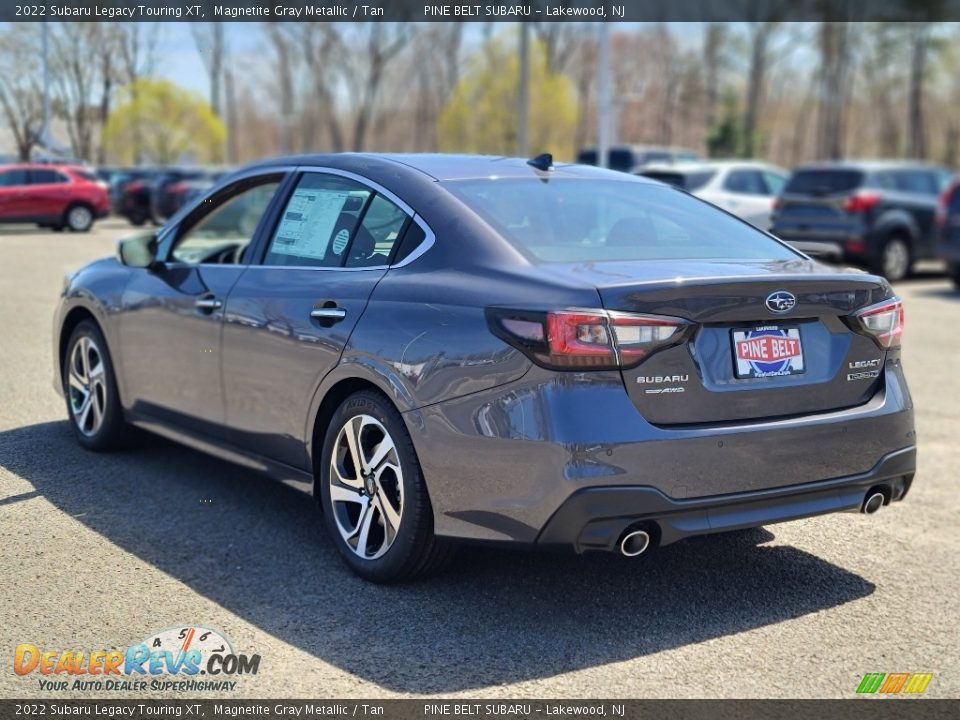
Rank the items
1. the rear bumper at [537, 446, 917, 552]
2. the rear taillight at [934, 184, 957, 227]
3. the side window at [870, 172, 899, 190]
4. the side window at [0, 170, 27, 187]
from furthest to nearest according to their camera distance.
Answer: the side window at [0, 170, 27, 187] → the side window at [870, 172, 899, 190] → the rear taillight at [934, 184, 957, 227] → the rear bumper at [537, 446, 917, 552]

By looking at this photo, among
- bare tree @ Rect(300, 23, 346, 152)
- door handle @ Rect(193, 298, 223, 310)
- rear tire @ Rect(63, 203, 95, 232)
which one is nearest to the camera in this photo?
door handle @ Rect(193, 298, 223, 310)

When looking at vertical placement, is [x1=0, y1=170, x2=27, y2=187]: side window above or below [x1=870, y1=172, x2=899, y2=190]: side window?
below

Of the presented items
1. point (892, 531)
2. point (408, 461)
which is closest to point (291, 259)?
point (408, 461)

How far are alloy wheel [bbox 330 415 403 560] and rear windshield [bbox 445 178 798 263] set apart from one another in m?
0.88

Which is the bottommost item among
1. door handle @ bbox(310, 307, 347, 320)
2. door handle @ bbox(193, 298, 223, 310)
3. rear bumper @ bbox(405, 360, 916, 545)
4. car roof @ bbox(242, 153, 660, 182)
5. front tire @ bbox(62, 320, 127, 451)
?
front tire @ bbox(62, 320, 127, 451)

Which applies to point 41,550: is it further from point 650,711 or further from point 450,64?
point 450,64

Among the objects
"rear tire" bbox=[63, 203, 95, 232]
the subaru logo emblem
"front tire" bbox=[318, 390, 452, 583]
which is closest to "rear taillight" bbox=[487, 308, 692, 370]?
the subaru logo emblem

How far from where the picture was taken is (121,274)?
20.2 feet

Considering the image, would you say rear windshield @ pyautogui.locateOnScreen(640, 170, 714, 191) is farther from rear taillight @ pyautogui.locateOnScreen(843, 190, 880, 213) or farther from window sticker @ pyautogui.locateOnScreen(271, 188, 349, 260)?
window sticker @ pyautogui.locateOnScreen(271, 188, 349, 260)

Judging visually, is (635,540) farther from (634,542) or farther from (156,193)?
(156,193)

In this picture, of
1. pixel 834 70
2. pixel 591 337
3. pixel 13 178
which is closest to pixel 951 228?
pixel 591 337

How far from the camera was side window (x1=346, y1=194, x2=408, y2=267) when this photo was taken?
181 inches

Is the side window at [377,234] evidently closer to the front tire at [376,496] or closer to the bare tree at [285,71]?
the front tire at [376,496]

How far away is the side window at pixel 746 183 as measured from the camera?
19078 mm
